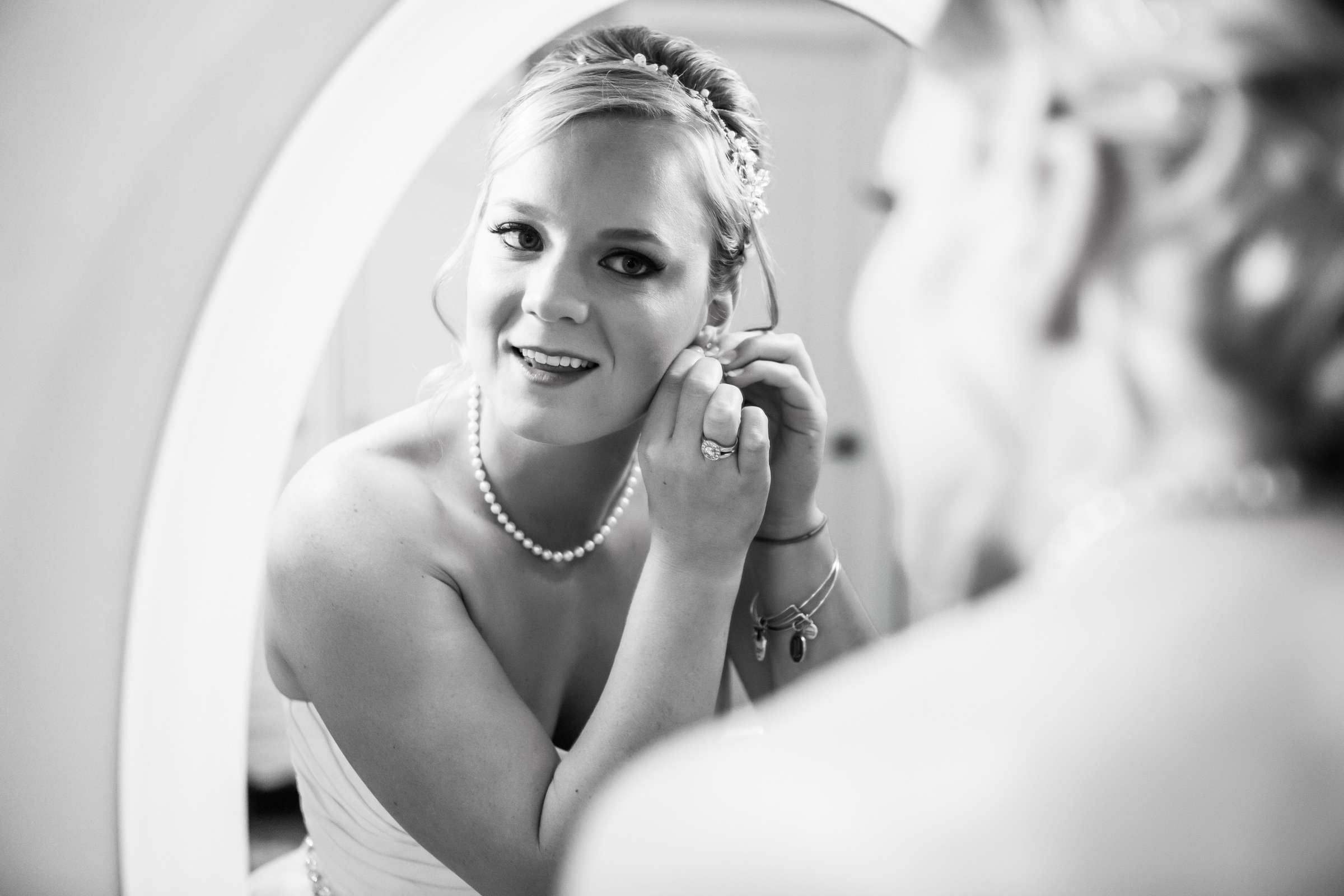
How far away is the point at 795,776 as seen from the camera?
0.28 meters

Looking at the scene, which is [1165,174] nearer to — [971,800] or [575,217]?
[971,800]

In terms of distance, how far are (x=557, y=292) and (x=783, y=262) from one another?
1.92m

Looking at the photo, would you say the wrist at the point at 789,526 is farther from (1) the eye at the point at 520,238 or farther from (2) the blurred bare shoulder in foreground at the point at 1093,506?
(2) the blurred bare shoulder in foreground at the point at 1093,506

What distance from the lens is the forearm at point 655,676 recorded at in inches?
26.7

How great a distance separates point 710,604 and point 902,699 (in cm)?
45

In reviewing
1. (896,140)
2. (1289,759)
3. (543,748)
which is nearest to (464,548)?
(543,748)

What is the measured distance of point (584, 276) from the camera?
78cm

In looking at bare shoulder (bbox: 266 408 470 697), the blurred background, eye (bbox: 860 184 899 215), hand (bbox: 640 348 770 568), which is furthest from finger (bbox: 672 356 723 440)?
the blurred background

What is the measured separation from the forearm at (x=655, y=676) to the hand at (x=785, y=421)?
0.18m

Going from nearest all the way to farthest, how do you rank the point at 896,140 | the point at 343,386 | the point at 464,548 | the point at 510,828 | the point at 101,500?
the point at 896,140, the point at 101,500, the point at 510,828, the point at 464,548, the point at 343,386

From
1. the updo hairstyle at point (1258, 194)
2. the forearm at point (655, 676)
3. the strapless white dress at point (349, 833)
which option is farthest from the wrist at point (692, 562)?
the updo hairstyle at point (1258, 194)

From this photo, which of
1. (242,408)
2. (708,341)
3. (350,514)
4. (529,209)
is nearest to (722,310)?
(708,341)

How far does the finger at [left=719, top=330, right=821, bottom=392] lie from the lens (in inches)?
36.2

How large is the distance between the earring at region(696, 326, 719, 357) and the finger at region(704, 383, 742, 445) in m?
0.11
